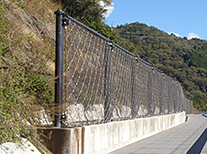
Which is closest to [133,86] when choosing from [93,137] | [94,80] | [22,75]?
[94,80]

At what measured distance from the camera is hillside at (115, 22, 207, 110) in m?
86.0

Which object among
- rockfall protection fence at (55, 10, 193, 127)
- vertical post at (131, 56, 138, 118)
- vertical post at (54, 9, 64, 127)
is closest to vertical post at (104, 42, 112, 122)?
rockfall protection fence at (55, 10, 193, 127)

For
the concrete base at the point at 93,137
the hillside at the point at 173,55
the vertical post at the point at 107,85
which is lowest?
the concrete base at the point at 93,137

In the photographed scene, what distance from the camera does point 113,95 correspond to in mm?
6949

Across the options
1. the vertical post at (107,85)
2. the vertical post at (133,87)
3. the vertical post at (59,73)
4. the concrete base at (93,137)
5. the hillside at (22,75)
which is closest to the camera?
the hillside at (22,75)

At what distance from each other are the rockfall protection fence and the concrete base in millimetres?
202

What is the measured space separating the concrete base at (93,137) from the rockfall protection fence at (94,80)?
0.20m

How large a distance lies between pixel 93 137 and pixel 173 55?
9357 centimetres

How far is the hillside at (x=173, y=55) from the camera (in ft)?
282

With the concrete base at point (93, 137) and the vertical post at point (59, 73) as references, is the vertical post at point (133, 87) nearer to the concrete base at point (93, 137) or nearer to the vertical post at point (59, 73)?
the concrete base at point (93, 137)

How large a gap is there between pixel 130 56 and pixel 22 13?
397 cm

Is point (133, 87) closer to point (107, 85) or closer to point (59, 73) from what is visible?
point (107, 85)

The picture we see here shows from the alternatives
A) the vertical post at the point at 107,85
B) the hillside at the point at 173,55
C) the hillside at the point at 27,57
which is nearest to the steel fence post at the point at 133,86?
the vertical post at the point at 107,85

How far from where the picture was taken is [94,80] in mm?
5812
